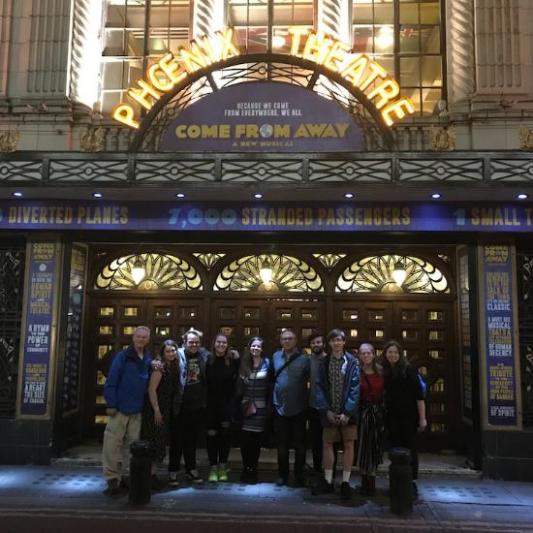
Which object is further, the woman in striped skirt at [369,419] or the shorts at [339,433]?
the woman in striped skirt at [369,419]

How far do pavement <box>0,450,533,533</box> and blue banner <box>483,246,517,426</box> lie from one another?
108 cm

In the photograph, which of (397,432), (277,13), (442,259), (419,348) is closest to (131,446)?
(397,432)

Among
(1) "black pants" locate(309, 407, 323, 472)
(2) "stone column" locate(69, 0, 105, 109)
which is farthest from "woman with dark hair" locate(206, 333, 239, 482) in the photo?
(2) "stone column" locate(69, 0, 105, 109)

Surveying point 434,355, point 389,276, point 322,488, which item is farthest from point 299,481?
point 389,276

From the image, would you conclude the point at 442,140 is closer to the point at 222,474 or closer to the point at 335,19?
the point at 335,19

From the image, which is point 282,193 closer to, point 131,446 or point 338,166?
point 338,166

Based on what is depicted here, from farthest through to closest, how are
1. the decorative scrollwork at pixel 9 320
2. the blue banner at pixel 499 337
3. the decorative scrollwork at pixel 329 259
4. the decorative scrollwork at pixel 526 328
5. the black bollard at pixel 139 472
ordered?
the decorative scrollwork at pixel 329 259 < the decorative scrollwork at pixel 9 320 < the decorative scrollwork at pixel 526 328 < the blue banner at pixel 499 337 < the black bollard at pixel 139 472

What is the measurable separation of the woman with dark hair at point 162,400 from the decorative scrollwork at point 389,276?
3.69 meters

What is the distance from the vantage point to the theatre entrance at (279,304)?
32.2ft

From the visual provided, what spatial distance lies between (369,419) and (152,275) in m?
4.90

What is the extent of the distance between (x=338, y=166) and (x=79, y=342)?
5.44 m

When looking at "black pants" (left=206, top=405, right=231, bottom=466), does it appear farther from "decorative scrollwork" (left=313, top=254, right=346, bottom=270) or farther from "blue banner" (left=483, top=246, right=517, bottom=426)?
"blue banner" (left=483, top=246, right=517, bottom=426)

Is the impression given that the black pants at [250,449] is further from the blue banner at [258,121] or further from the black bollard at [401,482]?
the blue banner at [258,121]

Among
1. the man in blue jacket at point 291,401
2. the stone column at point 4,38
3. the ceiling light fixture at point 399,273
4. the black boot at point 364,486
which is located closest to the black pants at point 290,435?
the man in blue jacket at point 291,401
